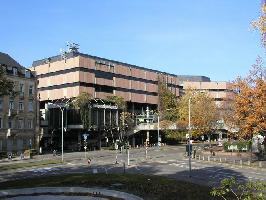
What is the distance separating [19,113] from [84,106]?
62.5 ft

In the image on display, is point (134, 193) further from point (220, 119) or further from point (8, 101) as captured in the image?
point (220, 119)

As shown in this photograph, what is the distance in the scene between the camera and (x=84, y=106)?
106m

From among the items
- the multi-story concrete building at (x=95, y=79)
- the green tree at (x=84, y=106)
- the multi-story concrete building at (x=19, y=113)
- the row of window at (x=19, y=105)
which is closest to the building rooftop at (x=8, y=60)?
the multi-story concrete building at (x=19, y=113)

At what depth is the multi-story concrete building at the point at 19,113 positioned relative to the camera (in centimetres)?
8800

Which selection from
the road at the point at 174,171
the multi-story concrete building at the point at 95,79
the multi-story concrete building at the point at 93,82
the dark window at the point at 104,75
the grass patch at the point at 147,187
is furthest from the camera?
the dark window at the point at 104,75

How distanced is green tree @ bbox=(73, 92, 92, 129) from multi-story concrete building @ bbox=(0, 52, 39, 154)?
12198mm

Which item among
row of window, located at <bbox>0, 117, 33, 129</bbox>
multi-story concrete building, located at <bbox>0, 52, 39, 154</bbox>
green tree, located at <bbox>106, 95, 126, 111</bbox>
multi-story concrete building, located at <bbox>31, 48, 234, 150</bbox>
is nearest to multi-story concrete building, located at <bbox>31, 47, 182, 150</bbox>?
multi-story concrete building, located at <bbox>31, 48, 234, 150</bbox>

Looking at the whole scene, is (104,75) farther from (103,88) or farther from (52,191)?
(52,191)

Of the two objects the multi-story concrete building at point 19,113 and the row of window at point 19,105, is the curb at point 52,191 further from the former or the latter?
the row of window at point 19,105

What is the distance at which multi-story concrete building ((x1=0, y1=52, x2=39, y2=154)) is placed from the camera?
289 feet

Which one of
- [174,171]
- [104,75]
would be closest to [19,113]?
[104,75]

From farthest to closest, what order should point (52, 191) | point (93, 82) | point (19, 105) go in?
point (93, 82), point (19, 105), point (52, 191)

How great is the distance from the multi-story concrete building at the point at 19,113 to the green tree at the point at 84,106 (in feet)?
40.0

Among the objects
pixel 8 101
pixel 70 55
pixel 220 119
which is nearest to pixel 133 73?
pixel 70 55
